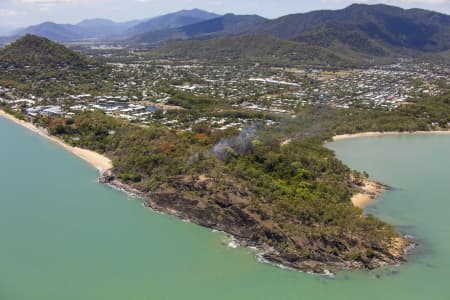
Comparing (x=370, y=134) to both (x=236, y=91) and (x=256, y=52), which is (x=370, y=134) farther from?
(x=256, y=52)

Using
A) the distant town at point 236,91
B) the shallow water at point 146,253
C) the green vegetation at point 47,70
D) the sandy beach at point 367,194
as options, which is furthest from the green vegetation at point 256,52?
the shallow water at point 146,253

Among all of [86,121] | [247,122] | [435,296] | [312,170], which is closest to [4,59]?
[86,121]

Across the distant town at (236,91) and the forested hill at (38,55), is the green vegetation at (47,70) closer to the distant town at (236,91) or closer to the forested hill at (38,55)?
the forested hill at (38,55)

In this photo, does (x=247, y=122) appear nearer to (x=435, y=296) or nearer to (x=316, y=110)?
(x=316, y=110)

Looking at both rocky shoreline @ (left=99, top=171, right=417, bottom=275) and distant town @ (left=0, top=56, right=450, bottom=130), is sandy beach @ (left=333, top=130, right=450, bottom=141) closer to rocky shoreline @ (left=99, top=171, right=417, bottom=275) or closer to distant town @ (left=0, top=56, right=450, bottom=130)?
distant town @ (left=0, top=56, right=450, bottom=130)

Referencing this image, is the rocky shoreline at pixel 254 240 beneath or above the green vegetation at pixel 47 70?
beneath

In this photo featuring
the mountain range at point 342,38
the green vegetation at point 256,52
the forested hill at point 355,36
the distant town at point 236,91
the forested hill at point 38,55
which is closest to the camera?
the distant town at point 236,91
